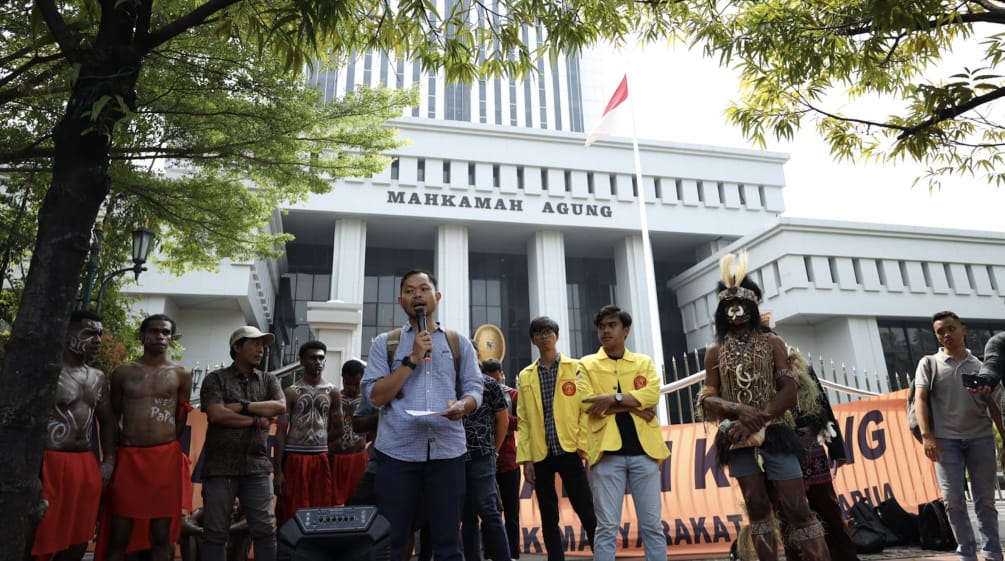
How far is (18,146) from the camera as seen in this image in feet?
23.4

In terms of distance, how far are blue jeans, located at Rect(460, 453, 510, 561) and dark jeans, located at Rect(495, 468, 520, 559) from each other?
1.71 meters

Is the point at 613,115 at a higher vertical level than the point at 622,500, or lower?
higher

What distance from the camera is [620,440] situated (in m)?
4.41

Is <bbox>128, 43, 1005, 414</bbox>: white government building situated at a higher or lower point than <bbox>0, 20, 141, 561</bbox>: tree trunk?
higher

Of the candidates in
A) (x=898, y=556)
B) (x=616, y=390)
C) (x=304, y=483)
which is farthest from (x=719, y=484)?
(x=304, y=483)

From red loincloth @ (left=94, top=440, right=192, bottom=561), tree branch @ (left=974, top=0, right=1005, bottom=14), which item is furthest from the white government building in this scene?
tree branch @ (left=974, top=0, right=1005, bottom=14)

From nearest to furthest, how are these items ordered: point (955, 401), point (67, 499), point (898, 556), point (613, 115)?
point (67, 499) → point (955, 401) → point (898, 556) → point (613, 115)

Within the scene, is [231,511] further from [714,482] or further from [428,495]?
[714,482]

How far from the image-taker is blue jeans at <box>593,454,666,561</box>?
4137mm

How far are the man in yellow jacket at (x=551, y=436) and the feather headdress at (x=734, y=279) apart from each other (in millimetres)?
1555

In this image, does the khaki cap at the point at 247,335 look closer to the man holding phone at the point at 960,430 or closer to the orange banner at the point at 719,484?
the orange banner at the point at 719,484

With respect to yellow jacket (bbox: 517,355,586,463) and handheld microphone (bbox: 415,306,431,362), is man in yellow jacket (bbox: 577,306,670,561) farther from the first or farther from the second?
handheld microphone (bbox: 415,306,431,362)

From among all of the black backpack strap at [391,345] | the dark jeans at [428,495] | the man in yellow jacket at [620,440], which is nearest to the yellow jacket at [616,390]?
the man in yellow jacket at [620,440]

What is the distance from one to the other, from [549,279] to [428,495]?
90.4 feet
